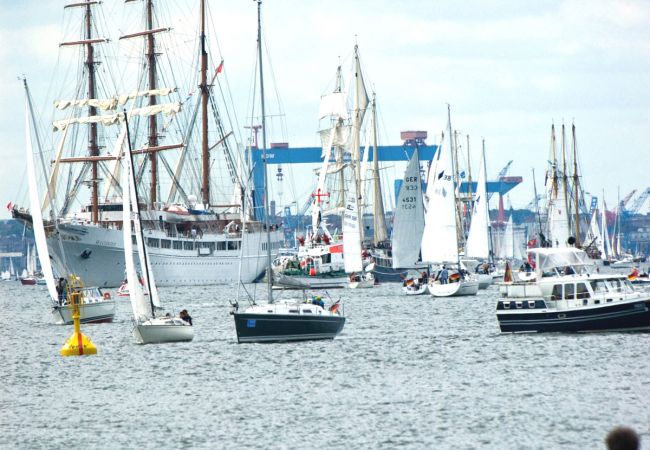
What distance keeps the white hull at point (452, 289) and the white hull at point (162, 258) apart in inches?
1275

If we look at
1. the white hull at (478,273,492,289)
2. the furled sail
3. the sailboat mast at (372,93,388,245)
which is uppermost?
the furled sail

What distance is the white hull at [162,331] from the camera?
5338 cm

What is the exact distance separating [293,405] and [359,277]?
76742 millimetres

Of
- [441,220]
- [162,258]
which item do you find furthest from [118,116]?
[441,220]

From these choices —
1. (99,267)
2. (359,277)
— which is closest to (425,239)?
(359,277)

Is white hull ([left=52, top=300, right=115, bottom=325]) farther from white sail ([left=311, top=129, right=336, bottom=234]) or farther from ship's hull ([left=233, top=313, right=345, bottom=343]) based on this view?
white sail ([left=311, top=129, right=336, bottom=234])

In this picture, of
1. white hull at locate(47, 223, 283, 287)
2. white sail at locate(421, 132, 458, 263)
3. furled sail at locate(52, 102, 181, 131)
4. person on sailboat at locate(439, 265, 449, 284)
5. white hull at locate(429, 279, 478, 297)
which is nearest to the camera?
white hull at locate(429, 279, 478, 297)

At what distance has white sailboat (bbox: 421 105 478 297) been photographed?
88.1 metres

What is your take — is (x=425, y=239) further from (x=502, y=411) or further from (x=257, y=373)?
(x=502, y=411)

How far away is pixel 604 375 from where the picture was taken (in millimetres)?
39938

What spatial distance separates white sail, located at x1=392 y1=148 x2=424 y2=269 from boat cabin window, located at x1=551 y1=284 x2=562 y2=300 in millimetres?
46258

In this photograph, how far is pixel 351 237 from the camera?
107m

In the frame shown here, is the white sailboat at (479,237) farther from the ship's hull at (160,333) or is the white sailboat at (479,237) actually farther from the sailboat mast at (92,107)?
the ship's hull at (160,333)

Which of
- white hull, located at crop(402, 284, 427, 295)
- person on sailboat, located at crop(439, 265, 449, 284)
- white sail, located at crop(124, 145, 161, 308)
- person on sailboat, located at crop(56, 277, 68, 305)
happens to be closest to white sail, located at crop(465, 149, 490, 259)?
white hull, located at crop(402, 284, 427, 295)
